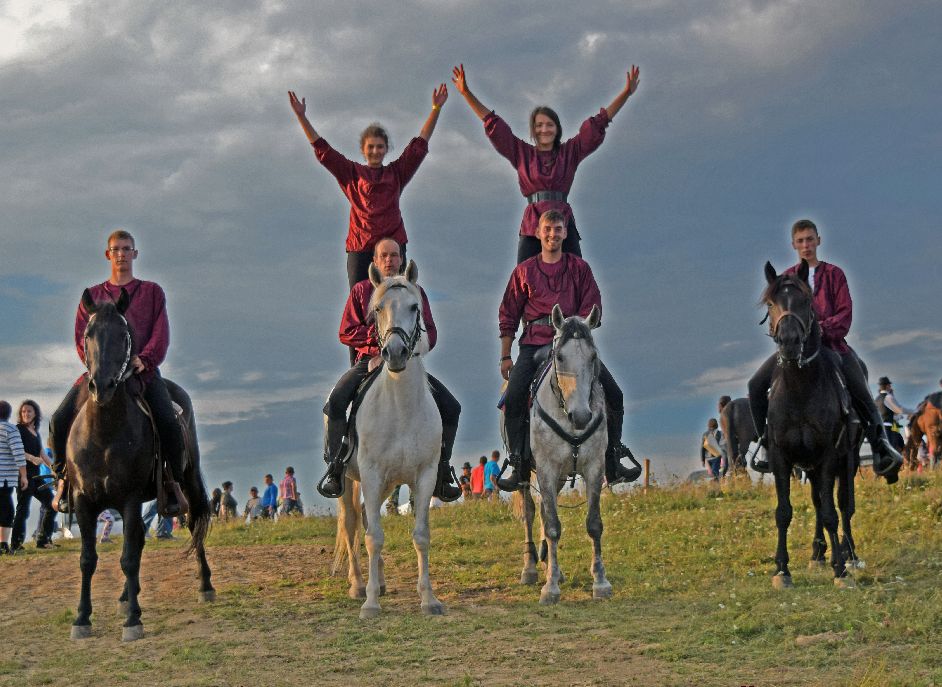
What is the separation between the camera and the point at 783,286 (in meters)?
10.6

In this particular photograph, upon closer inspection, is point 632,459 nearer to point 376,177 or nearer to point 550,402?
point 550,402

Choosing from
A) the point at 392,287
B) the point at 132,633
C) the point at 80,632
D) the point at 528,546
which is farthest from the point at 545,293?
the point at 80,632

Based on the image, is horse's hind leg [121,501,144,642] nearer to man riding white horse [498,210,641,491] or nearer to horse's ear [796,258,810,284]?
man riding white horse [498,210,641,491]

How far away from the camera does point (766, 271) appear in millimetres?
10930

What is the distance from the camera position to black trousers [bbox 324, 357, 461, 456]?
10469 millimetres

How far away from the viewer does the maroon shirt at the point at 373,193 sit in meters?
12.5

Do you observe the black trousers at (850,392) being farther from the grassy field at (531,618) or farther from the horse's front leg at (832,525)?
the grassy field at (531,618)

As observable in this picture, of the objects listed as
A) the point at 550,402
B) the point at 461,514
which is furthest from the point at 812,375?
the point at 461,514

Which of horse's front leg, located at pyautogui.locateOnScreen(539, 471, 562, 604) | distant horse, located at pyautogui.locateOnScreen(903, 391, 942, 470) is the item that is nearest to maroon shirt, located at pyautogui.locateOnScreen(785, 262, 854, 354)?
horse's front leg, located at pyautogui.locateOnScreen(539, 471, 562, 604)

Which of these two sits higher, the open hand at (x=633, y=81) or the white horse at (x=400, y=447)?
the open hand at (x=633, y=81)

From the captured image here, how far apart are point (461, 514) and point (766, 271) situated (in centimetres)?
1085

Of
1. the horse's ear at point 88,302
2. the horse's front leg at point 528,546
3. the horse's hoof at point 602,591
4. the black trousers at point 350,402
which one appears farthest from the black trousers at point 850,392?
the horse's ear at point 88,302

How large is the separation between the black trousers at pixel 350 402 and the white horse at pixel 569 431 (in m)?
0.93

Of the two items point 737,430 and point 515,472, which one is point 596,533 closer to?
point 515,472
